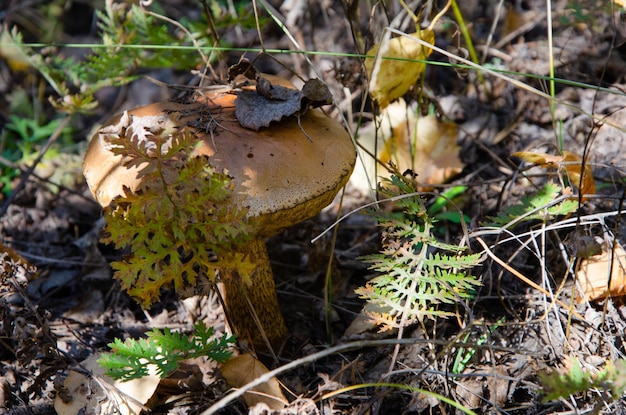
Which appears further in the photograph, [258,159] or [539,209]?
[539,209]

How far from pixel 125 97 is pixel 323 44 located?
60.5 inches

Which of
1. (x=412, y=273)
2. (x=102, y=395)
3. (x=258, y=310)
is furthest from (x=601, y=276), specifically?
(x=102, y=395)

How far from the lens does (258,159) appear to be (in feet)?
5.54

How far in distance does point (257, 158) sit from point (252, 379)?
0.83m

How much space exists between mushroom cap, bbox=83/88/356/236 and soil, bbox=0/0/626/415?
1.20ft

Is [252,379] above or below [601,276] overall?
below

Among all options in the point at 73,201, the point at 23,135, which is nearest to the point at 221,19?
the point at 73,201

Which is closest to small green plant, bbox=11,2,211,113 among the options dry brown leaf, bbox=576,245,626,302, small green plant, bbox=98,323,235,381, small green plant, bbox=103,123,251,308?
small green plant, bbox=103,123,251,308

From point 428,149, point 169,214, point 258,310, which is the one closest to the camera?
point 169,214

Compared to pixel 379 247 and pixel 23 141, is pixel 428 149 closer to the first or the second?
pixel 379 247

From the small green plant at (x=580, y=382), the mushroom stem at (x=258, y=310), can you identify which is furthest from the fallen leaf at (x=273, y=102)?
the small green plant at (x=580, y=382)

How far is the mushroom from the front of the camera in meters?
1.65

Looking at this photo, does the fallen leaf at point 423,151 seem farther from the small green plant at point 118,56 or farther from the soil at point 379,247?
the small green plant at point 118,56

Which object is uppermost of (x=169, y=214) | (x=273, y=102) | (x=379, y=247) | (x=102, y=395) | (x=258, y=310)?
(x=273, y=102)
